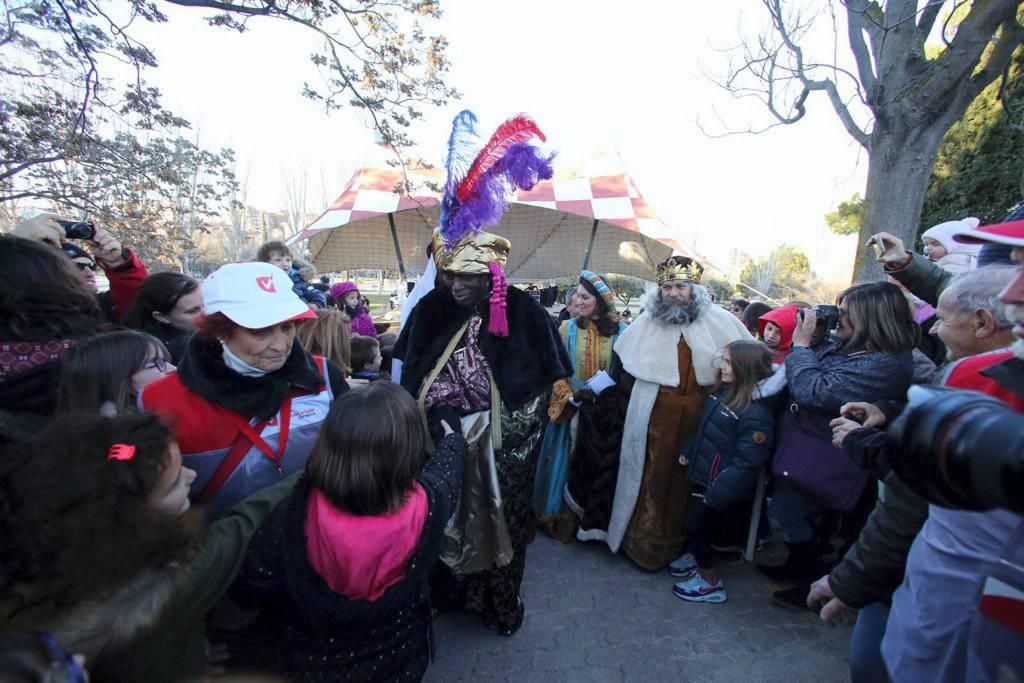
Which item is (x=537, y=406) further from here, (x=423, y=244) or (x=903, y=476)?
Result: (x=423, y=244)

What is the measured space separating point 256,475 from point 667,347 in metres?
2.21

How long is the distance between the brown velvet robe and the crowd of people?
0.01 metres

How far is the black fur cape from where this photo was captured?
211 centimetres

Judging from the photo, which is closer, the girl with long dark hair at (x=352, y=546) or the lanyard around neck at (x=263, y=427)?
the girl with long dark hair at (x=352, y=546)

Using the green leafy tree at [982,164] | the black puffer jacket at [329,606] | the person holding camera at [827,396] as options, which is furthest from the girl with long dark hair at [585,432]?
the green leafy tree at [982,164]

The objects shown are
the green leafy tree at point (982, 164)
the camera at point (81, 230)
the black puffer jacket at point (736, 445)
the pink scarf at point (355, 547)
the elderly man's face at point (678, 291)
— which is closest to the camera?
the pink scarf at point (355, 547)

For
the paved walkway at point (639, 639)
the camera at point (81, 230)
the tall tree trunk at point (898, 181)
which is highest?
the tall tree trunk at point (898, 181)

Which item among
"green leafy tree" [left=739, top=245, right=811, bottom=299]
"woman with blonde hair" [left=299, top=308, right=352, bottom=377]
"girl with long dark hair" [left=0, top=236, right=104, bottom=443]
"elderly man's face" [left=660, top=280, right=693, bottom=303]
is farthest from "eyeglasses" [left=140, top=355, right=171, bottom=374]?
"green leafy tree" [left=739, top=245, right=811, bottom=299]

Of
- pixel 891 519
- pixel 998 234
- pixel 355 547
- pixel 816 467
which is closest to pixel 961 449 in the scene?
Result: pixel 998 234

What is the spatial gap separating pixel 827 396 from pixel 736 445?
0.52 meters

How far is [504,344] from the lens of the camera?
2.19 meters

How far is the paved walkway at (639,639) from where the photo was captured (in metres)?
2.07

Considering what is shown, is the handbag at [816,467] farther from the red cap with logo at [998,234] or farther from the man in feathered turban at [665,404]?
the red cap with logo at [998,234]

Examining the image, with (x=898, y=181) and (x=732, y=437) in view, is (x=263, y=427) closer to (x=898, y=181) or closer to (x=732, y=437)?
(x=732, y=437)
